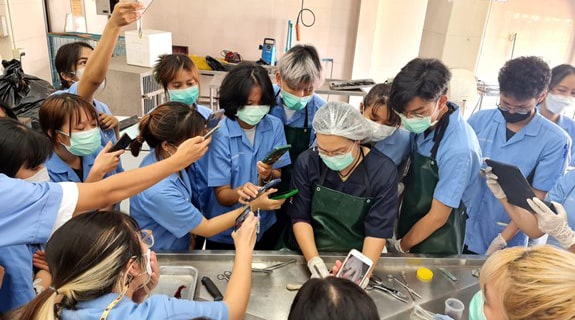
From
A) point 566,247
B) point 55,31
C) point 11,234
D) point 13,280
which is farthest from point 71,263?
point 55,31

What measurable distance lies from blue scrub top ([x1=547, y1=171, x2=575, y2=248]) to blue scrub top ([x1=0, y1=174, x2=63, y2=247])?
198cm

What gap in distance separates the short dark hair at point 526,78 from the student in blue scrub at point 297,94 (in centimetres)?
97

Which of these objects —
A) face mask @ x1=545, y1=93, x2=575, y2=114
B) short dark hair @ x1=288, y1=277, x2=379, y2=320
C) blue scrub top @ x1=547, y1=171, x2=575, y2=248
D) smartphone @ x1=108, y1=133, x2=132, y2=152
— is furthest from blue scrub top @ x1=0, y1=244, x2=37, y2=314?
face mask @ x1=545, y1=93, x2=575, y2=114

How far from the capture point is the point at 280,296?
1511 mm

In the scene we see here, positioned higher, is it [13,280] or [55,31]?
[55,31]

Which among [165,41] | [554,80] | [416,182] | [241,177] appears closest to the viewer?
[416,182]

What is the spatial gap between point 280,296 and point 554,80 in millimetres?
2170

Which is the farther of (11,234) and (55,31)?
(55,31)

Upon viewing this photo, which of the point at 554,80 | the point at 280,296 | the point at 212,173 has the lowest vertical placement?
the point at 280,296

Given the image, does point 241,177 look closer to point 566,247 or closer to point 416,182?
point 416,182

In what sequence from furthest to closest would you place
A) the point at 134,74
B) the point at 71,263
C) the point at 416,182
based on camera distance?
the point at 134,74 < the point at 416,182 < the point at 71,263

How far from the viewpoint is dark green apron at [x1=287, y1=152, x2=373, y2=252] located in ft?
5.50

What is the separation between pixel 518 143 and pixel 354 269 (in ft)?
4.07

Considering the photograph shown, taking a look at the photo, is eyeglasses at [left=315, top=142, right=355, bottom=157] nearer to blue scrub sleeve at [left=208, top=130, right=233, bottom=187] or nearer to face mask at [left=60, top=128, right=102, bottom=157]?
blue scrub sleeve at [left=208, top=130, right=233, bottom=187]
